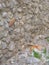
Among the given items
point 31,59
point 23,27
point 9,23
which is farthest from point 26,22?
point 31,59

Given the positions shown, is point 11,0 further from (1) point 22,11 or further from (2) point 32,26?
(2) point 32,26

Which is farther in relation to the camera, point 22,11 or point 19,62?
point 22,11

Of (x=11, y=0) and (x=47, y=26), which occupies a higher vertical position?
(x=11, y=0)

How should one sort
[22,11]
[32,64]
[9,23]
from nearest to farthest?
[32,64] < [9,23] < [22,11]

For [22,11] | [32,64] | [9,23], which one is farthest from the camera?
[22,11]

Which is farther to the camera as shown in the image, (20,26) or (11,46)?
(20,26)

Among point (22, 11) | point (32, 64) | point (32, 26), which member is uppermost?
point (22, 11)
